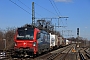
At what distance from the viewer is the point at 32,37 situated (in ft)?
76.9

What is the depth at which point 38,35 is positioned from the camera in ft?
80.7

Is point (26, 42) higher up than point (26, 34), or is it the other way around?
point (26, 34)

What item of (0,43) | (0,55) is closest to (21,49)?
(0,55)

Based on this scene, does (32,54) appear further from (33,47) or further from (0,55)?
(0,55)

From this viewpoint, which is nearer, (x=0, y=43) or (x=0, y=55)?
(x=0, y=55)

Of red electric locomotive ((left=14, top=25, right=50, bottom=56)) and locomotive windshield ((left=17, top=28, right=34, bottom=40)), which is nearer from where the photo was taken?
red electric locomotive ((left=14, top=25, right=50, bottom=56))

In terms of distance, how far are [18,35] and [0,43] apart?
25.4 metres

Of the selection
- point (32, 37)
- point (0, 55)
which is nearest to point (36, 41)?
point (32, 37)

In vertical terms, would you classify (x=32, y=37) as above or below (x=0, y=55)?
above

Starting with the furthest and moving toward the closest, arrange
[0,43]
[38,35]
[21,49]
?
[0,43] < [38,35] < [21,49]

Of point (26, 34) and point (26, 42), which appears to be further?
point (26, 34)

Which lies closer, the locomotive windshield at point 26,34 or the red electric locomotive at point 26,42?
the red electric locomotive at point 26,42

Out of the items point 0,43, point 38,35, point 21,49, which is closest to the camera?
point 21,49

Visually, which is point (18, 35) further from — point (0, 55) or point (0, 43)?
point (0, 43)
